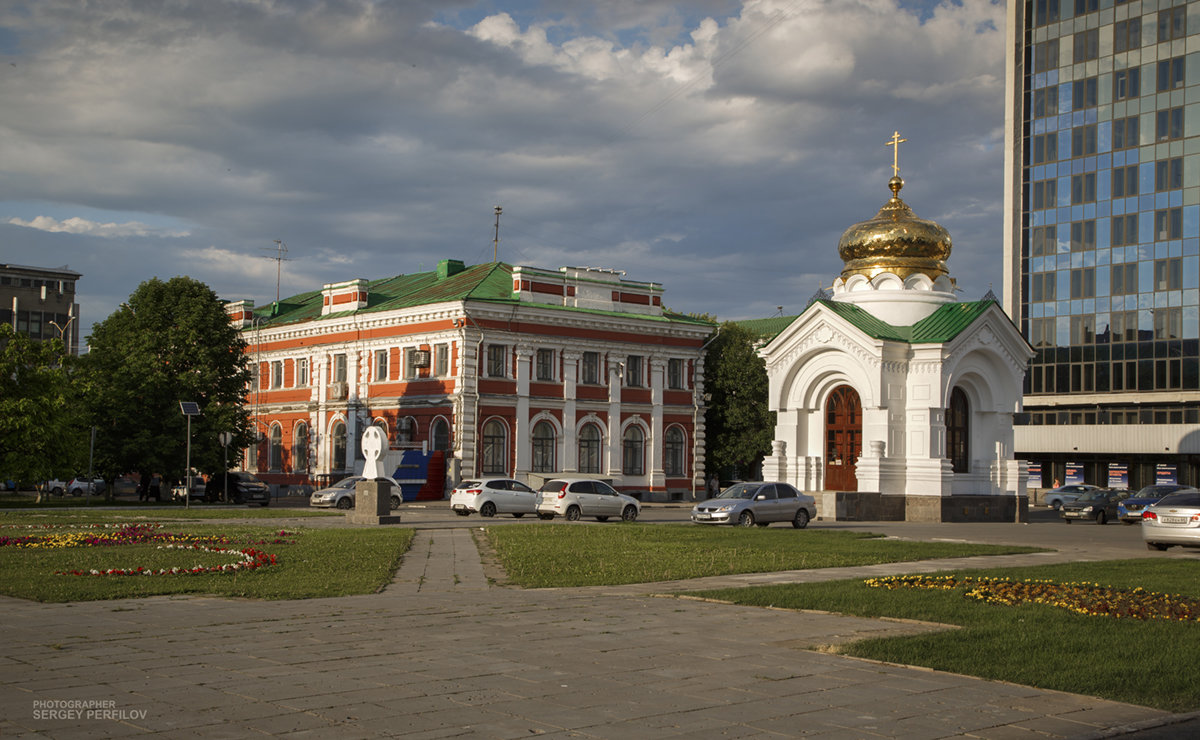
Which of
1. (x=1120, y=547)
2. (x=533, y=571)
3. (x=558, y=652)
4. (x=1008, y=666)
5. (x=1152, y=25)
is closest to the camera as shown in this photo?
(x=1008, y=666)

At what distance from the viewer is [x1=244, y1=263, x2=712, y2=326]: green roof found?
54.3m

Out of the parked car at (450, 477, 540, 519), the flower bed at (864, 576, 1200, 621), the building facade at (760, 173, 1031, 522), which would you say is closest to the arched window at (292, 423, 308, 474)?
the parked car at (450, 477, 540, 519)

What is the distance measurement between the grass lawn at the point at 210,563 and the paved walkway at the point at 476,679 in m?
1.00

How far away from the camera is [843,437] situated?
141 ft

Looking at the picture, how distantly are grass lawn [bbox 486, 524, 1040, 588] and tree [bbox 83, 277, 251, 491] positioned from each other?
2384 cm

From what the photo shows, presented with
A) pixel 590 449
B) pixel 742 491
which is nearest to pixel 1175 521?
pixel 742 491

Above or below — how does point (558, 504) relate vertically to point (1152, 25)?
below

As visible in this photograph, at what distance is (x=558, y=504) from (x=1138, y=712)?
2767cm

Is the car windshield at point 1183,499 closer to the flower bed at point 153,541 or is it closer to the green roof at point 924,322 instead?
the green roof at point 924,322

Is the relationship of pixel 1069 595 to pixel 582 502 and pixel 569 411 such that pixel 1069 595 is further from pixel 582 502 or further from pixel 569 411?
pixel 569 411

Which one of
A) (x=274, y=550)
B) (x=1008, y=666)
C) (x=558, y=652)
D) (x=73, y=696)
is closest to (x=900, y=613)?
(x=1008, y=666)

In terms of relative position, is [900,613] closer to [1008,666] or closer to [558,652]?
[1008,666]

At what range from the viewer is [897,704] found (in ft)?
28.0

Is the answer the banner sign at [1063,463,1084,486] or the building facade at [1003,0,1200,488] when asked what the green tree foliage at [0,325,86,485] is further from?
the banner sign at [1063,463,1084,486]
